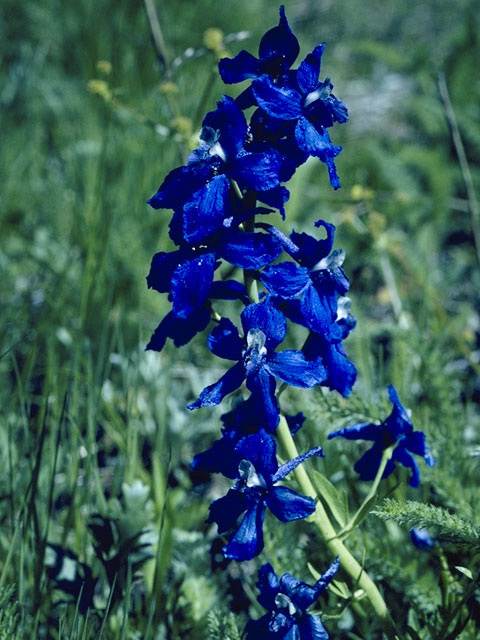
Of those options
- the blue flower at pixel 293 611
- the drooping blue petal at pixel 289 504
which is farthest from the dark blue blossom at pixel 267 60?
the blue flower at pixel 293 611

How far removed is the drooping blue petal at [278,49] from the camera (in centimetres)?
112

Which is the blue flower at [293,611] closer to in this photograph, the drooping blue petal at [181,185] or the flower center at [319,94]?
the drooping blue petal at [181,185]

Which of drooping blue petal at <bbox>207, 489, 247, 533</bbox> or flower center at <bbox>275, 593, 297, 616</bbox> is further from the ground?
drooping blue petal at <bbox>207, 489, 247, 533</bbox>

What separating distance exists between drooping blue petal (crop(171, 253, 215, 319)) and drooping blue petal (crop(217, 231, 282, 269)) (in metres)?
0.04

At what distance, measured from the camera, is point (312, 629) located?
45.2 inches

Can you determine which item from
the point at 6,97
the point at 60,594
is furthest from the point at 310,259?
the point at 6,97

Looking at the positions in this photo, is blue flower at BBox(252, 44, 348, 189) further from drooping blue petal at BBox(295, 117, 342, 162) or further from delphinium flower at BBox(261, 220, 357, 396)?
delphinium flower at BBox(261, 220, 357, 396)

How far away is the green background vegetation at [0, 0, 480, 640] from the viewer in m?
1.53

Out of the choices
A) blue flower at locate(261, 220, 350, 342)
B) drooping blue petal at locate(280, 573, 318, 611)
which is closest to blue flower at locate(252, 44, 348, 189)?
blue flower at locate(261, 220, 350, 342)

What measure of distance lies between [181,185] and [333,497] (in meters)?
0.63

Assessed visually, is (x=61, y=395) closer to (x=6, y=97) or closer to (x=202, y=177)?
(x=202, y=177)

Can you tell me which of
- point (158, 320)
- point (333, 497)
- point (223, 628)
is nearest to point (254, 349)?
point (333, 497)

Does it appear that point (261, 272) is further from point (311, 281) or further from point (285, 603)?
point (285, 603)

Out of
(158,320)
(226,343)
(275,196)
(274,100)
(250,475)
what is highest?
(158,320)
